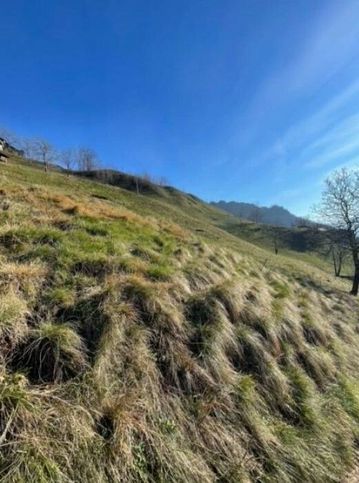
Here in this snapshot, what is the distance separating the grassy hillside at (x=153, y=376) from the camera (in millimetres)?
3195

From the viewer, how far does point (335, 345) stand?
7.49 m

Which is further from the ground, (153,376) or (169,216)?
(169,216)

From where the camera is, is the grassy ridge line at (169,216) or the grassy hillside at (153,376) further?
the grassy ridge line at (169,216)

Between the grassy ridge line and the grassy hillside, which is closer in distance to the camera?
the grassy hillside

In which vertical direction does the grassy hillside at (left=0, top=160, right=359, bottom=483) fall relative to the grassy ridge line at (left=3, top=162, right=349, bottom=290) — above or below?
below

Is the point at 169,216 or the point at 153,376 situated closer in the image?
the point at 153,376

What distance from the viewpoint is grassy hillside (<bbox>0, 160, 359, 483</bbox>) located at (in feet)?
10.5

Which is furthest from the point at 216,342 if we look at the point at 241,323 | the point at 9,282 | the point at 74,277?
the point at 9,282

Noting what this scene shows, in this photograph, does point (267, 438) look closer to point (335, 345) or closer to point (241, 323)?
point (241, 323)

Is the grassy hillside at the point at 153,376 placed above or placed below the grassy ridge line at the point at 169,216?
below

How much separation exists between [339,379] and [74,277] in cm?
545

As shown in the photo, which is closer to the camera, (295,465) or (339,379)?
(295,465)

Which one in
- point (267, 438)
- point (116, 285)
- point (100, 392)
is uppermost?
point (116, 285)

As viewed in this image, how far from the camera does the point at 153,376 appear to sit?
4.31 m
